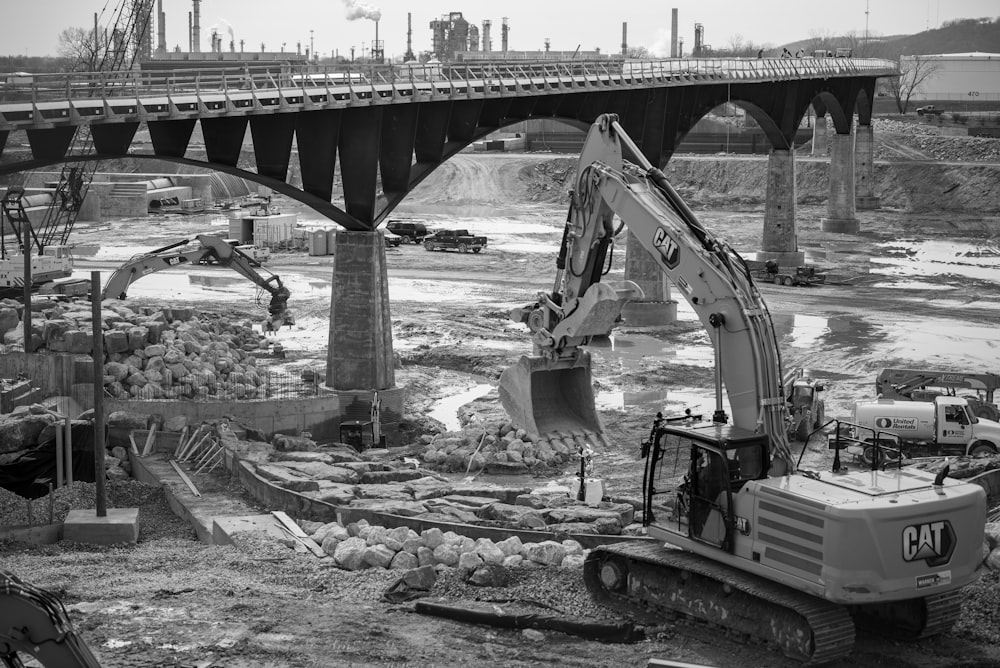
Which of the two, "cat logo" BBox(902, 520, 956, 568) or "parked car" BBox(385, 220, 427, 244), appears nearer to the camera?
"cat logo" BBox(902, 520, 956, 568)

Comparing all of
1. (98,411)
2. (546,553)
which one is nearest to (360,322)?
(98,411)

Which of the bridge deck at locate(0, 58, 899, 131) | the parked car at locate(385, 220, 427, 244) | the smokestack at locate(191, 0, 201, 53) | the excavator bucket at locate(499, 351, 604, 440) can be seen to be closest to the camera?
the bridge deck at locate(0, 58, 899, 131)

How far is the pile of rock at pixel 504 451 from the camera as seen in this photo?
29.4 m

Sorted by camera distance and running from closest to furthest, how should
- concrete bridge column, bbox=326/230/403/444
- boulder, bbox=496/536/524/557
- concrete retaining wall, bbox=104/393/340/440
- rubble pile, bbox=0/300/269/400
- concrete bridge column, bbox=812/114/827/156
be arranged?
boulder, bbox=496/536/524/557
concrete retaining wall, bbox=104/393/340/440
rubble pile, bbox=0/300/269/400
concrete bridge column, bbox=326/230/403/444
concrete bridge column, bbox=812/114/827/156

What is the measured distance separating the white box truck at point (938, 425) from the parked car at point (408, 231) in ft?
149

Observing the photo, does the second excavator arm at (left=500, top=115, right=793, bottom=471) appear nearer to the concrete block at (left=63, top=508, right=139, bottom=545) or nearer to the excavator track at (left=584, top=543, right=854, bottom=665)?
the excavator track at (left=584, top=543, right=854, bottom=665)

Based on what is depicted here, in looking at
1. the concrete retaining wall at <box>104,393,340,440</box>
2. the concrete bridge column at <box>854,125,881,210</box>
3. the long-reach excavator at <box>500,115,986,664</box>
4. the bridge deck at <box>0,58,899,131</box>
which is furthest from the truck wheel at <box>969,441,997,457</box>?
the concrete bridge column at <box>854,125,881,210</box>

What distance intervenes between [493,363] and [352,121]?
391 inches

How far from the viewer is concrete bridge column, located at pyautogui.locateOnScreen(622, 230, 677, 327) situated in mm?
50844

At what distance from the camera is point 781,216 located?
6712cm

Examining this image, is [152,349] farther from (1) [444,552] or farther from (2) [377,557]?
(1) [444,552]

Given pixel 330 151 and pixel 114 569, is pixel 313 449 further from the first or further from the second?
pixel 114 569

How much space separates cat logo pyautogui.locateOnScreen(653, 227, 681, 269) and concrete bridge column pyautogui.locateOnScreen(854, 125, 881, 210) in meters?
76.8

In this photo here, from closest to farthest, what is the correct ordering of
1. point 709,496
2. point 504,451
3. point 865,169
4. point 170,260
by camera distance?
1. point 709,496
2. point 504,451
3. point 170,260
4. point 865,169
